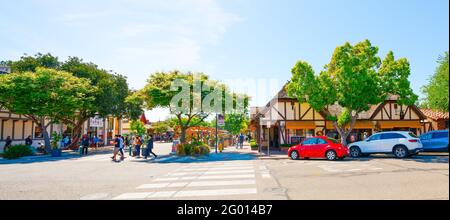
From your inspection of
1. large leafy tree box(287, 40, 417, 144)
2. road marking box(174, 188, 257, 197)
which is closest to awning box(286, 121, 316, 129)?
large leafy tree box(287, 40, 417, 144)

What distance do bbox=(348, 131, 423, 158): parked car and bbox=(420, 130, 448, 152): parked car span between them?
9.01 feet

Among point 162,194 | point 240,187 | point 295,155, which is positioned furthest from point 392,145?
point 162,194

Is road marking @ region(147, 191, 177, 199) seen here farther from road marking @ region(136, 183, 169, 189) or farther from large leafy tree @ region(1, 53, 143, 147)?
large leafy tree @ region(1, 53, 143, 147)

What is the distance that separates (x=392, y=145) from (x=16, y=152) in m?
23.0

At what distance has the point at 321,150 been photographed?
700 inches

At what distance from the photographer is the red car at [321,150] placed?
17.4m

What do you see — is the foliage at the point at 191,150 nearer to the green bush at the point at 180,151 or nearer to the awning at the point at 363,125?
the green bush at the point at 180,151

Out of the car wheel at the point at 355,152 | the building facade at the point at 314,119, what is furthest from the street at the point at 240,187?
the building facade at the point at 314,119

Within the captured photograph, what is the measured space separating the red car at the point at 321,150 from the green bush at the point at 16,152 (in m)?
17.3

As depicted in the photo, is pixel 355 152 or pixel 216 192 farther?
pixel 355 152

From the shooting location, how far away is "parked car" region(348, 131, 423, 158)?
1757 cm

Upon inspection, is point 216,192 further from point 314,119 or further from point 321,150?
point 314,119
